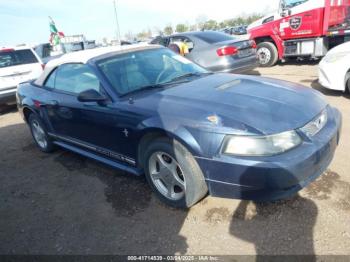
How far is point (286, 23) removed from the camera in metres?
10.1

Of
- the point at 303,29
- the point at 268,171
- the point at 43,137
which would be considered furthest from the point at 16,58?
the point at 268,171

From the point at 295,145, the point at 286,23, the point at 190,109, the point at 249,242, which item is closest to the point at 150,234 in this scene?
the point at 249,242

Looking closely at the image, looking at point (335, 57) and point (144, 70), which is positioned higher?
point (144, 70)

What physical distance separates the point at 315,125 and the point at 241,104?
677 mm

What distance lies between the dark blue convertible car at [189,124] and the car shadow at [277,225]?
0.54 feet

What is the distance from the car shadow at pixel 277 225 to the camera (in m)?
2.42

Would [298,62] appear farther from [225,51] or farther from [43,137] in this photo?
[43,137]

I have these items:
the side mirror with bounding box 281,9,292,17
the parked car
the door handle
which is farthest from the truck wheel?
the door handle

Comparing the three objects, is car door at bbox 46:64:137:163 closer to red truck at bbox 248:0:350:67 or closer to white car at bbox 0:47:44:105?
white car at bbox 0:47:44:105

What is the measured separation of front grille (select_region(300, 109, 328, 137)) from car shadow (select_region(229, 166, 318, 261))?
451mm

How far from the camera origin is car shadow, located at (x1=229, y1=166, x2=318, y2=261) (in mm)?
2424

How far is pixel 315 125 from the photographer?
9.00 ft

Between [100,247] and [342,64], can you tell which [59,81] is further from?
[342,64]

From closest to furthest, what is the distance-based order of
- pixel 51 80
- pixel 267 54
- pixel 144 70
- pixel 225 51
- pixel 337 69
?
1. pixel 144 70
2. pixel 51 80
3. pixel 337 69
4. pixel 225 51
5. pixel 267 54
